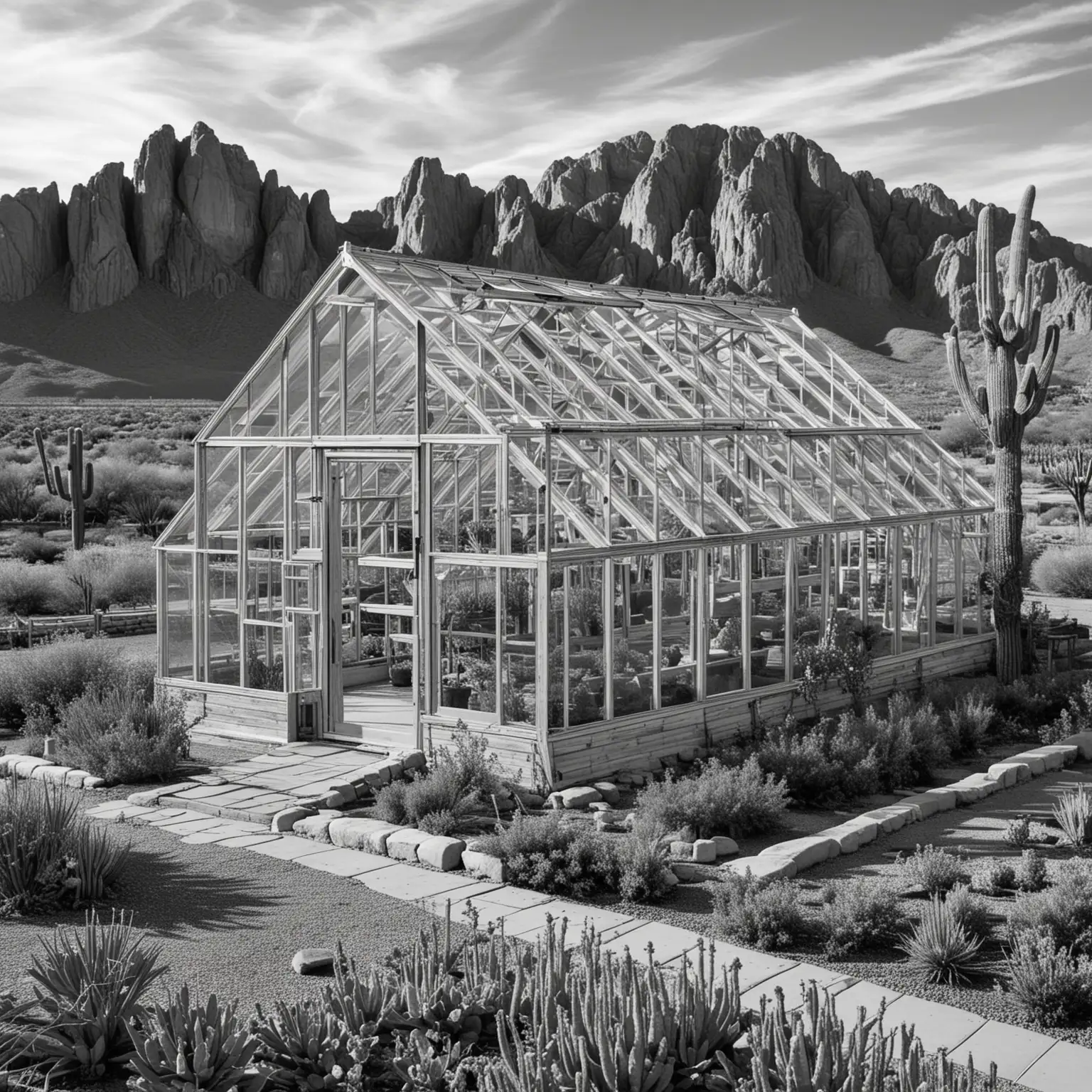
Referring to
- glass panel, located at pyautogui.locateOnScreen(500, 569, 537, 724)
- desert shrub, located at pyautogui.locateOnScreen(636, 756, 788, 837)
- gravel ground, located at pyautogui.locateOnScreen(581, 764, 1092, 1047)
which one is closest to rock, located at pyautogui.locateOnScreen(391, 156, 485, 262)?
glass panel, located at pyautogui.locateOnScreen(500, 569, 537, 724)

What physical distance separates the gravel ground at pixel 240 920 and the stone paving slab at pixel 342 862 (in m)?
0.11

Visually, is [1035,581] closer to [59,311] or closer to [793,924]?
[793,924]

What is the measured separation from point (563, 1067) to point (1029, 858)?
15.8ft

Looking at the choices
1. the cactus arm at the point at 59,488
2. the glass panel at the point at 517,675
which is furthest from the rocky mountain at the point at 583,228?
the glass panel at the point at 517,675

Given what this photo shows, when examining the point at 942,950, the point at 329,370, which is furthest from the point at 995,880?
the point at 329,370

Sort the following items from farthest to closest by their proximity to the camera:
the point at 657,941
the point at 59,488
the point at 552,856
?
the point at 59,488 < the point at 552,856 < the point at 657,941

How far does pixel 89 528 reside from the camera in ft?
105

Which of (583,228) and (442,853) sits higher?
(583,228)

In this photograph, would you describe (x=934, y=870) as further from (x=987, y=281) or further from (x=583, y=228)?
(x=583, y=228)

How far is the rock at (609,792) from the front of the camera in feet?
37.1

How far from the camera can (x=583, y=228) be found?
329 ft

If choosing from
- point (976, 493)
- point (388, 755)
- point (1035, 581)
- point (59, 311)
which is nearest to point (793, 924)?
point (388, 755)

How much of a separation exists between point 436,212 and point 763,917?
312 ft

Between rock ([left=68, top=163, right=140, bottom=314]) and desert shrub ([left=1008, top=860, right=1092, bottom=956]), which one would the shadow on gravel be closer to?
desert shrub ([left=1008, top=860, right=1092, bottom=956])
